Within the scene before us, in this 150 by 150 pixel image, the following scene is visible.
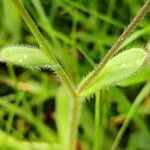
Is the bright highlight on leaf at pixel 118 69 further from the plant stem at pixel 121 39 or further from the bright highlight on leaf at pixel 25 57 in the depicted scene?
the bright highlight on leaf at pixel 25 57

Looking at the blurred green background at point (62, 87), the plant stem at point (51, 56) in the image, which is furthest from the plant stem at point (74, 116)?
the blurred green background at point (62, 87)

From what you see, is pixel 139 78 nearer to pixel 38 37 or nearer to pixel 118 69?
pixel 118 69

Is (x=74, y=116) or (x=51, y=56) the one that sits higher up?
(x=51, y=56)

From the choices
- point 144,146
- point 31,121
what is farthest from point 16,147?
point 144,146

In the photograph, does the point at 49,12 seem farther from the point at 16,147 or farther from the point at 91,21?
the point at 16,147

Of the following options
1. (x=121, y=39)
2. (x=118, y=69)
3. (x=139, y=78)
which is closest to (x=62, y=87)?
(x=139, y=78)

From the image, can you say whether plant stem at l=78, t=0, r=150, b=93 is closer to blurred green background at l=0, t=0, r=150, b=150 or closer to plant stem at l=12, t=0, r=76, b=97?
plant stem at l=12, t=0, r=76, b=97
